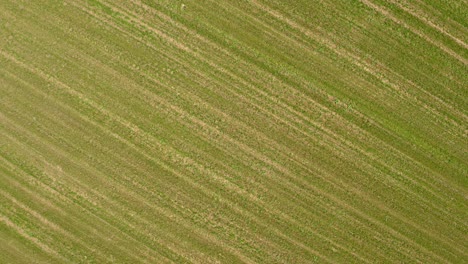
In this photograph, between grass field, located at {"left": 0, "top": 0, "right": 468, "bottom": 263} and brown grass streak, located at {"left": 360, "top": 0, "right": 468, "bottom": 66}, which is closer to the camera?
grass field, located at {"left": 0, "top": 0, "right": 468, "bottom": 263}

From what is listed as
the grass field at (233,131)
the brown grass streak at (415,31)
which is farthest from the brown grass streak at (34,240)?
the brown grass streak at (415,31)

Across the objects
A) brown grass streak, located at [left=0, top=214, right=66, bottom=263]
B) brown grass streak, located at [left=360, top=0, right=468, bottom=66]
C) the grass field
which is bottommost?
brown grass streak, located at [left=0, top=214, right=66, bottom=263]

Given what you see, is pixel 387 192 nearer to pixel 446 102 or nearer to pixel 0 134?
pixel 446 102

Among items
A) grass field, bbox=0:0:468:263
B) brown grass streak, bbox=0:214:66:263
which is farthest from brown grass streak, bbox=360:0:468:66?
brown grass streak, bbox=0:214:66:263

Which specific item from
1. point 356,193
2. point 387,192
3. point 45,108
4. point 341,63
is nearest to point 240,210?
point 356,193

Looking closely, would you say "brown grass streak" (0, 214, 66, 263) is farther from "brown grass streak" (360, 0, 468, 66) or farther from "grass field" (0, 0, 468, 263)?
"brown grass streak" (360, 0, 468, 66)

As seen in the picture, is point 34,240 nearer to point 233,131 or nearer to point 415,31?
point 233,131

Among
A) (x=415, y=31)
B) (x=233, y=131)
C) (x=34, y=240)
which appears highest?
(x=415, y=31)

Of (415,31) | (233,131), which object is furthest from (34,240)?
(415,31)

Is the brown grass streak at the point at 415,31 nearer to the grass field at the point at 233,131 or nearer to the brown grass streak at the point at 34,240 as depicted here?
the grass field at the point at 233,131
